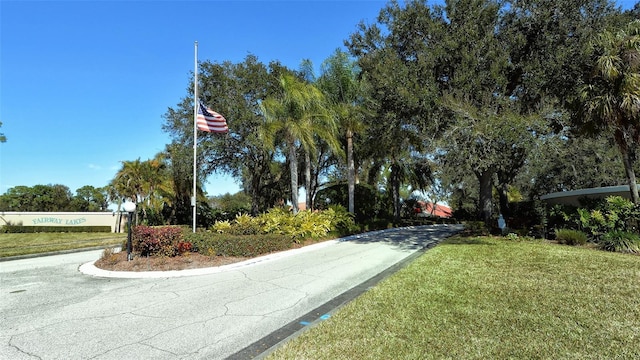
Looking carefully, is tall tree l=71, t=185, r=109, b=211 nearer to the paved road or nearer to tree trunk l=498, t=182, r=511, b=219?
the paved road

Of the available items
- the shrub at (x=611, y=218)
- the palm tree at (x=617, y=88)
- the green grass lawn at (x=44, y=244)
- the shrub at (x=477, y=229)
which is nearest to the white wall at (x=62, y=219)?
the green grass lawn at (x=44, y=244)

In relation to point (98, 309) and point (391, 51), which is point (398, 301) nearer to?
point (98, 309)

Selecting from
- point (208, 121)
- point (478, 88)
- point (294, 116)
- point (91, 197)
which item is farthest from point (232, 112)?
point (91, 197)

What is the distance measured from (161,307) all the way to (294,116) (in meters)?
12.1


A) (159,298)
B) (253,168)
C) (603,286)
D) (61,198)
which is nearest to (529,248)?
(603,286)

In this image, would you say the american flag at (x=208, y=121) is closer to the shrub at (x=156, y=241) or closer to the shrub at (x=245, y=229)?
the shrub at (x=245, y=229)

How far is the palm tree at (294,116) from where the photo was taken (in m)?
16.2

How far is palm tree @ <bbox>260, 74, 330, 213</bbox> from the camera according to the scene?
16.2m

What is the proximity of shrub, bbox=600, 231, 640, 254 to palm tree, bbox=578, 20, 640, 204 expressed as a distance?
2.20 m

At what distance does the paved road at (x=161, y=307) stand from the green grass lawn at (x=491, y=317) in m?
0.99

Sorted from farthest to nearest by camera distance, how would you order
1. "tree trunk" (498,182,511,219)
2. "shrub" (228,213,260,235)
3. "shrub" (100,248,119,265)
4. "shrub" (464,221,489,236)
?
"tree trunk" (498,182,511,219) < "shrub" (464,221,489,236) < "shrub" (228,213,260,235) < "shrub" (100,248,119,265)

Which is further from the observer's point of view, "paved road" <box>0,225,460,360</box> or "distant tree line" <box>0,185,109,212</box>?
"distant tree line" <box>0,185,109,212</box>

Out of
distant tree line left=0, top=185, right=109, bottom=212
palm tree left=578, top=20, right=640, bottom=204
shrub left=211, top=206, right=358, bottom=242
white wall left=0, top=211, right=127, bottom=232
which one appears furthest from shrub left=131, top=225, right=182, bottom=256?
distant tree line left=0, top=185, right=109, bottom=212

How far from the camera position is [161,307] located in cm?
589
